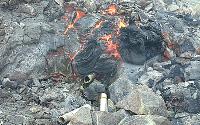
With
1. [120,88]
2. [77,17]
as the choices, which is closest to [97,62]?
[120,88]

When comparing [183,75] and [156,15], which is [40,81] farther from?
[156,15]

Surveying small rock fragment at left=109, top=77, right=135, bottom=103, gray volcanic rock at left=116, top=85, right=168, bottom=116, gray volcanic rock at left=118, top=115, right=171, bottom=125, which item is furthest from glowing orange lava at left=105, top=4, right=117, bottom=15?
gray volcanic rock at left=118, top=115, right=171, bottom=125

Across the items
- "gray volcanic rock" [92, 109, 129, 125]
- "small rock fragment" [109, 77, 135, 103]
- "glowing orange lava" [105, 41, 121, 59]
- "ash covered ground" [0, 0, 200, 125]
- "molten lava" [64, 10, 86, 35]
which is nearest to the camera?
"gray volcanic rock" [92, 109, 129, 125]

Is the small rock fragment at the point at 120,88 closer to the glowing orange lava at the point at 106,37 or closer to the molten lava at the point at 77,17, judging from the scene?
the glowing orange lava at the point at 106,37

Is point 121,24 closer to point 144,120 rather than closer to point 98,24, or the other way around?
point 98,24

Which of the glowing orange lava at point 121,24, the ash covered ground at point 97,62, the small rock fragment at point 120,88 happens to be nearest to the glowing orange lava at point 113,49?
the ash covered ground at point 97,62

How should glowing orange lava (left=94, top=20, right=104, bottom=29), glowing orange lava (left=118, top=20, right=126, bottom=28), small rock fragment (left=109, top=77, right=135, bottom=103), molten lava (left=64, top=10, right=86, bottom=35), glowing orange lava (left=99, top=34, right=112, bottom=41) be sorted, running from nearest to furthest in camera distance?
1. small rock fragment (left=109, top=77, right=135, bottom=103)
2. glowing orange lava (left=99, top=34, right=112, bottom=41)
3. glowing orange lava (left=118, top=20, right=126, bottom=28)
4. glowing orange lava (left=94, top=20, right=104, bottom=29)
5. molten lava (left=64, top=10, right=86, bottom=35)

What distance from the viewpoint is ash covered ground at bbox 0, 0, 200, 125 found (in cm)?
780

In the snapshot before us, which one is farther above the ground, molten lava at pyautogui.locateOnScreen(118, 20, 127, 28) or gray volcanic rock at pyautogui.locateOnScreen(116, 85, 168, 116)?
molten lava at pyautogui.locateOnScreen(118, 20, 127, 28)

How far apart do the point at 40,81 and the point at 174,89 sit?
10.9 ft

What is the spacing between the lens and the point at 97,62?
956cm

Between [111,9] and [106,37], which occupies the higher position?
[111,9]

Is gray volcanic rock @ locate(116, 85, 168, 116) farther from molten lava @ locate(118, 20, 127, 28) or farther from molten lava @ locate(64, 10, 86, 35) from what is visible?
molten lava @ locate(64, 10, 86, 35)

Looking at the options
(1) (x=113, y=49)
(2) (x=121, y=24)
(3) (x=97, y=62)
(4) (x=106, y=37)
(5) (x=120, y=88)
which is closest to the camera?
(5) (x=120, y=88)
